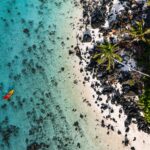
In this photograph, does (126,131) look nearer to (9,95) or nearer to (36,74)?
(36,74)

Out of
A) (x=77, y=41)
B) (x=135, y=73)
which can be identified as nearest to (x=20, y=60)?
(x=77, y=41)

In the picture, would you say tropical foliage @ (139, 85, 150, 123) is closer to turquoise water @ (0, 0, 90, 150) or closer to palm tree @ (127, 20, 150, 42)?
palm tree @ (127, 20, 150, 42)

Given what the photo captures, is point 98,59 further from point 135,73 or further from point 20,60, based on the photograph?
point 20,60

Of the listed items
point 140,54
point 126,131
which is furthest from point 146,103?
point 140,54

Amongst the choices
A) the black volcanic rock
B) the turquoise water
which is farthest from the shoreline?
the black volcanic rock

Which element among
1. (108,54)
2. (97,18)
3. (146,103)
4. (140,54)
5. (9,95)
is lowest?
(9,95)

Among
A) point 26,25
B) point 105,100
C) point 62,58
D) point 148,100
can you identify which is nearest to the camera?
point 148,100
